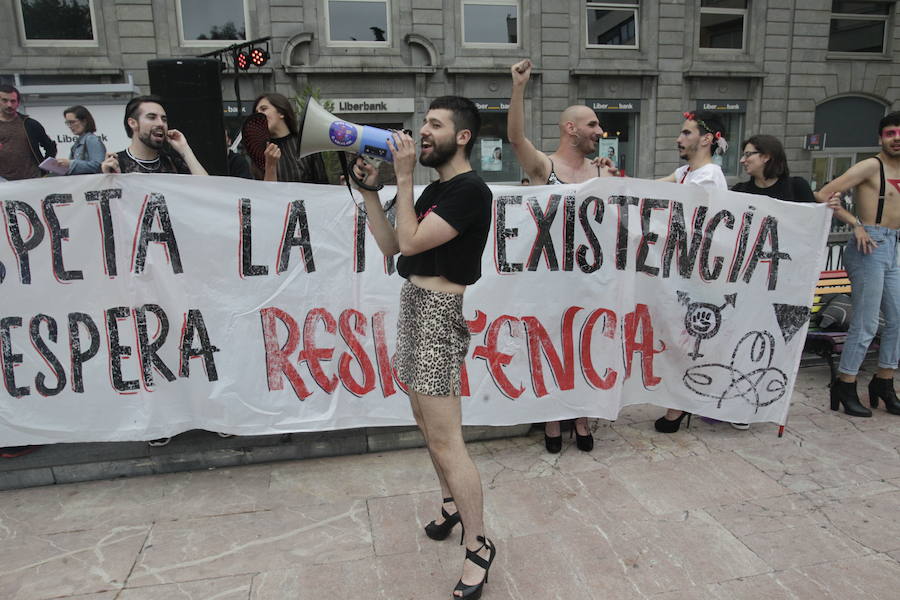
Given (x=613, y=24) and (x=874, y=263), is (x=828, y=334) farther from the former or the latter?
(x=613, y=24)

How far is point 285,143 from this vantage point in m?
4.17

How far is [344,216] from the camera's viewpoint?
11.7 feet

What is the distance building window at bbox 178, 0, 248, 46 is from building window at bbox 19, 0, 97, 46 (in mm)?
2036

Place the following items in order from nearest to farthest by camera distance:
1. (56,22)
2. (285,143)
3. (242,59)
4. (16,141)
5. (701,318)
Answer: (701,318), (285,143), (16,141), (242,59), (56,22)

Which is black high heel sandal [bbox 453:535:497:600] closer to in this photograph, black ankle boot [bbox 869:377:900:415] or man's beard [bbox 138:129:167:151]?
man's beard [bbox 138:129:167:151]

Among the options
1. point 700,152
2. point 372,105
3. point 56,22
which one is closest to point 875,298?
point 700,152

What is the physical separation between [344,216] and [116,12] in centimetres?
1443

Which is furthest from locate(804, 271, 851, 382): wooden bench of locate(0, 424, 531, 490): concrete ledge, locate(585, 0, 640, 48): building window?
locate(585, 0, 640, 48): building window

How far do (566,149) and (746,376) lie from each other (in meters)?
1.86

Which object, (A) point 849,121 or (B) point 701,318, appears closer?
(B) point 701,318

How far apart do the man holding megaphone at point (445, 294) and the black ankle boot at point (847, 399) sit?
10.4ft

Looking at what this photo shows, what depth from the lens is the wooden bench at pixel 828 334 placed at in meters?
4.71

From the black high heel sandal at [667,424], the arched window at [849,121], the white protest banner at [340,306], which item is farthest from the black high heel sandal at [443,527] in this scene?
the arched window at [849,121]

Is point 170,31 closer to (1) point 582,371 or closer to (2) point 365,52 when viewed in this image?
(2) point 365,52
